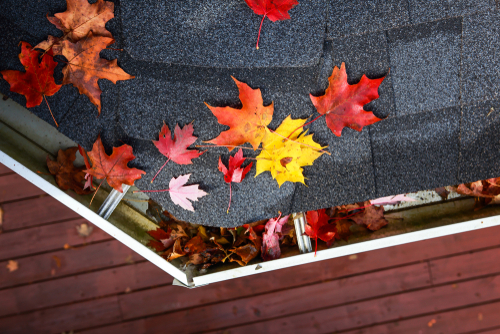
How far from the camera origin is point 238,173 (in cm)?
104

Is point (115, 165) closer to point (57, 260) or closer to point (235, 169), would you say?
point (235, 169)

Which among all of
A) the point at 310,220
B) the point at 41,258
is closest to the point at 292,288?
the point at 310,220

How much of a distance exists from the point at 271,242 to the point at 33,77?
3.52 feet

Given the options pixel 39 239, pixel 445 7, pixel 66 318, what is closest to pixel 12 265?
pixel 39 239

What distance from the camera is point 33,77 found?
40.4 inches

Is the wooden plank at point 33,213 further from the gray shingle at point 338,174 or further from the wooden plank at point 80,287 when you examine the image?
the gray shingle at point 338,174

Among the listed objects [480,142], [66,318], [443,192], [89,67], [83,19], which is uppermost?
[83,19]

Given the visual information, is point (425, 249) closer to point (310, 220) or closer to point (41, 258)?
point (310, 220)

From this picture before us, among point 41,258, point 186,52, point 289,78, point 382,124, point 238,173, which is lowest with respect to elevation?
point 41,258

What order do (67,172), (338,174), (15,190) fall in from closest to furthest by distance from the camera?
(338,174) → (67,172) → (15,190)

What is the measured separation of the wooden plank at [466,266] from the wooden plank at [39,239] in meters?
1.97

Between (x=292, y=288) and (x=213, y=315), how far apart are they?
1.54ft

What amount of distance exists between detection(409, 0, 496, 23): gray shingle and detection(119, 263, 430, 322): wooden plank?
1.24 metres

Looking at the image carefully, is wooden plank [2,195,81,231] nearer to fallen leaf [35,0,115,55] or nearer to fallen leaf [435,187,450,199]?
fallen leaf [35,0,115,55]
